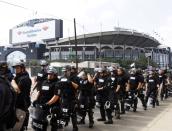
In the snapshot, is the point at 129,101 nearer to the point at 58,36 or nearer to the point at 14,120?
the point at 14,120

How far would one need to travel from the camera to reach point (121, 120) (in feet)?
45.6

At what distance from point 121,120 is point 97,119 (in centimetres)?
93

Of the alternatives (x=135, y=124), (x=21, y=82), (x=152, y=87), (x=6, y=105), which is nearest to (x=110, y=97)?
(x=135, y=124)

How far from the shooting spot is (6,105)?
12.1 feet

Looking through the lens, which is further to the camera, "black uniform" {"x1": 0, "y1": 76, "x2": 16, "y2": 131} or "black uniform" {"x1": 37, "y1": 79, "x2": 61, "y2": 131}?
"black uniform" {"x1": 37, "y1": 79, "x2": 61, "y2": 131}

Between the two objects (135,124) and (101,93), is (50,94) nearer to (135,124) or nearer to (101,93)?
(101,93)

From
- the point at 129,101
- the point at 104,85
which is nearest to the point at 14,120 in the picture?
the point at 104,85

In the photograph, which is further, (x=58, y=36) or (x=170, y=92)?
(x=58, y=36)

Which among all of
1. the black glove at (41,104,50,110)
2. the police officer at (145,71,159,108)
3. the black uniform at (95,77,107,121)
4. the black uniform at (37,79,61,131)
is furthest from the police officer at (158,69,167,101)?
the black glove at (41,104,50,110)

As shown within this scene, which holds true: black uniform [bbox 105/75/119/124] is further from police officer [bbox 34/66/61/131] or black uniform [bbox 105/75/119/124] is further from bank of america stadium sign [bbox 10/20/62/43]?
bank of america stadium sign [bbox 10/20/62/43]

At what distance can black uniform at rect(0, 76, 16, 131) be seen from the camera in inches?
144

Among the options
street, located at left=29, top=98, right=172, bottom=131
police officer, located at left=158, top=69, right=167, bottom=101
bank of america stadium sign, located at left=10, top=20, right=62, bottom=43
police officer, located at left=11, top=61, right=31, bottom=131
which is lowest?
street, located at left=29, top=98, right=172, bottom=131

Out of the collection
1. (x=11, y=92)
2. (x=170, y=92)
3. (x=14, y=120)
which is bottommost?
(x=170, y=92)

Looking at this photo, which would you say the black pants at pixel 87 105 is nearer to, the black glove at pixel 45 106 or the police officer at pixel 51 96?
the police officer at pixel 51 96
